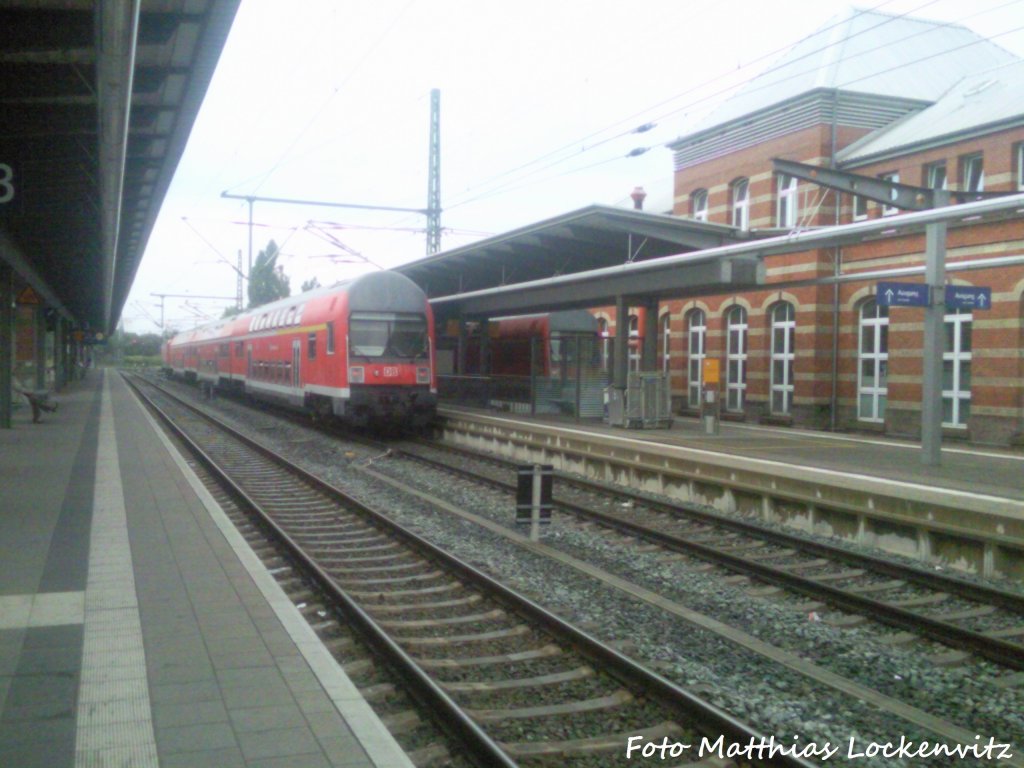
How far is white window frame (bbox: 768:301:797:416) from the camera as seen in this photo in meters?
25.1

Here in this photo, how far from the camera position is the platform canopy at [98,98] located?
334 inches

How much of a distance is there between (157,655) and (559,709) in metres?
2.32

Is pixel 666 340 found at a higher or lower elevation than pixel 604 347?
higher

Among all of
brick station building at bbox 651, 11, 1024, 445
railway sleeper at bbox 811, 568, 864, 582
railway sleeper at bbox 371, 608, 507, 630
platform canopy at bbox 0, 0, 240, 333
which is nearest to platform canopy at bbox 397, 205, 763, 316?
brick station building at bbox 651, 11, 1024, 445

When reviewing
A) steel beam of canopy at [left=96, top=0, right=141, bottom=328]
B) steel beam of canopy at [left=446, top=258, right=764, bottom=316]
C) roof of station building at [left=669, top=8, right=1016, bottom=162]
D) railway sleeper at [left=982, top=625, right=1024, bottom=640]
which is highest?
roof of station building at [left=669, top=8, right=1016, bottom=162]

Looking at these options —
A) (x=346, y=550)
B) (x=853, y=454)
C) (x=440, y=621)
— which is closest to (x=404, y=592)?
(x=440, y=621)

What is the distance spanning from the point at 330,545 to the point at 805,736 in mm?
6011

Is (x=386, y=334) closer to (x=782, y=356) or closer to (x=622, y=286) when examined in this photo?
(x=622, y=286)

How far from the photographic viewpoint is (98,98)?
914 cm

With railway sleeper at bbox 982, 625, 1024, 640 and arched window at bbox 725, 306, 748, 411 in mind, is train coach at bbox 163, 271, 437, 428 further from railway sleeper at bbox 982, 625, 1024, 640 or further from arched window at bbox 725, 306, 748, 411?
railway sleeper at bbox 982, 625, 1024, 640

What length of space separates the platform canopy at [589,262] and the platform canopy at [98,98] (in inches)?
289

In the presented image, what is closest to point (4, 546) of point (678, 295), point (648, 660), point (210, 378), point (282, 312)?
point (648, 660)

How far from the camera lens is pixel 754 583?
8570 millimetres

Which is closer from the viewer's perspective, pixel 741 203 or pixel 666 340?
pixel 741 203
